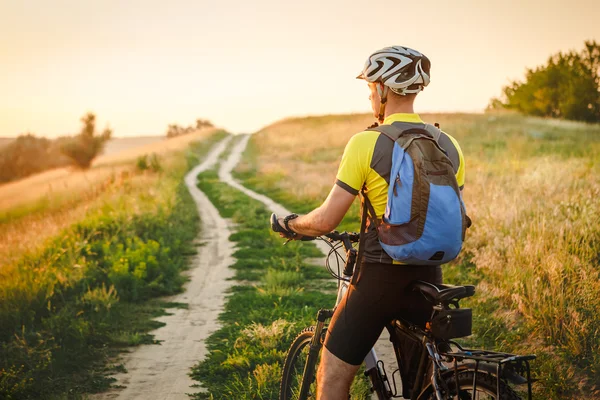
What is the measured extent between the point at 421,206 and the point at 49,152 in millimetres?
42427

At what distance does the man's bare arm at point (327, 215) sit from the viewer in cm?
270

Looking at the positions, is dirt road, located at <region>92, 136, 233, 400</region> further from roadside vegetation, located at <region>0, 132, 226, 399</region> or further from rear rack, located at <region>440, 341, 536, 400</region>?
rear rack, located at <region>440, 341, 536, 400</region>

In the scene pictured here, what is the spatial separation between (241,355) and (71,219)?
298 inches

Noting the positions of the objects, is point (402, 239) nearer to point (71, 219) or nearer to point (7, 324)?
point (7, 324)

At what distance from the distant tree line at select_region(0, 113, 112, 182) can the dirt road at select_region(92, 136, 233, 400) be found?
31355mm

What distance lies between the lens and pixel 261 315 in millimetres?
7105

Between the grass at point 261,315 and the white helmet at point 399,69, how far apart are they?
9.23 ft

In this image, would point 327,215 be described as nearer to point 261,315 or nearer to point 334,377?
point 334,377

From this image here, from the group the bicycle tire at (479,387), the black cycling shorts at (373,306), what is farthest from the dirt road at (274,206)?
the bicycle tire at (479,387)

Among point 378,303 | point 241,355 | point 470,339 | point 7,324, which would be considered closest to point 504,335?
point 470,339

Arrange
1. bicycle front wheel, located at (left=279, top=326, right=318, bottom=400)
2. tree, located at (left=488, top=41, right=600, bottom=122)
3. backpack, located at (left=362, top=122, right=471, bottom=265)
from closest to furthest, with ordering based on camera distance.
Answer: backpack, located at (left=362, top=122, right=471, bottom=265) < bicycle front wheel, located at (left=279, top=326, right=318, bottom=400) < tree, located at (left=488, top=41, right=600, bottom=122)

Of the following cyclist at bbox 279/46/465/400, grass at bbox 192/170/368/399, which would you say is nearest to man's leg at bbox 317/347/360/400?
cyclist at bbox 279/46/465/400

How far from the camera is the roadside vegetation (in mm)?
5789

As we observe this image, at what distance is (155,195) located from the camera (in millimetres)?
15633
